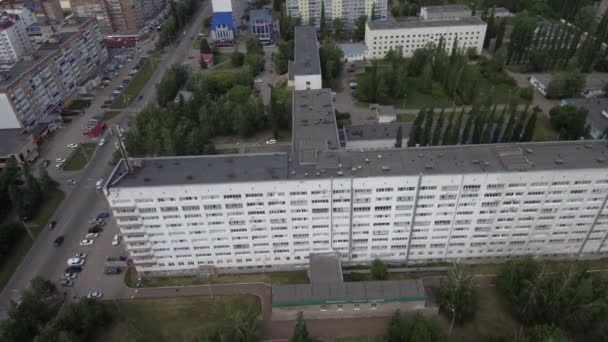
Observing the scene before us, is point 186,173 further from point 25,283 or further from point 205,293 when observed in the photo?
point 25,283

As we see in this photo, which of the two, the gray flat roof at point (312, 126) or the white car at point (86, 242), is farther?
the white car at point (86, 242)

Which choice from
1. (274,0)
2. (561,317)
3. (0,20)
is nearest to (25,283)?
(561,317)

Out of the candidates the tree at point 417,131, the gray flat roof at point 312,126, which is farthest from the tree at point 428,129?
the gray flat roof at point 312,126

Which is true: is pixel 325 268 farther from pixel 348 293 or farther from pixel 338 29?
pixel 338 29

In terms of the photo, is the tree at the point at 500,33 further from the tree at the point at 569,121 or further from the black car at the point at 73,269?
the black car at the point at 73,269

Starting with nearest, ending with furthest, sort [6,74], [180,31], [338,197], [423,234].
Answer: [338,197]
[423,234]
[6,74]
[180,31]

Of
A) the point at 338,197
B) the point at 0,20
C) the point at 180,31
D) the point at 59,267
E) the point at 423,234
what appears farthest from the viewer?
the point at 180,31
